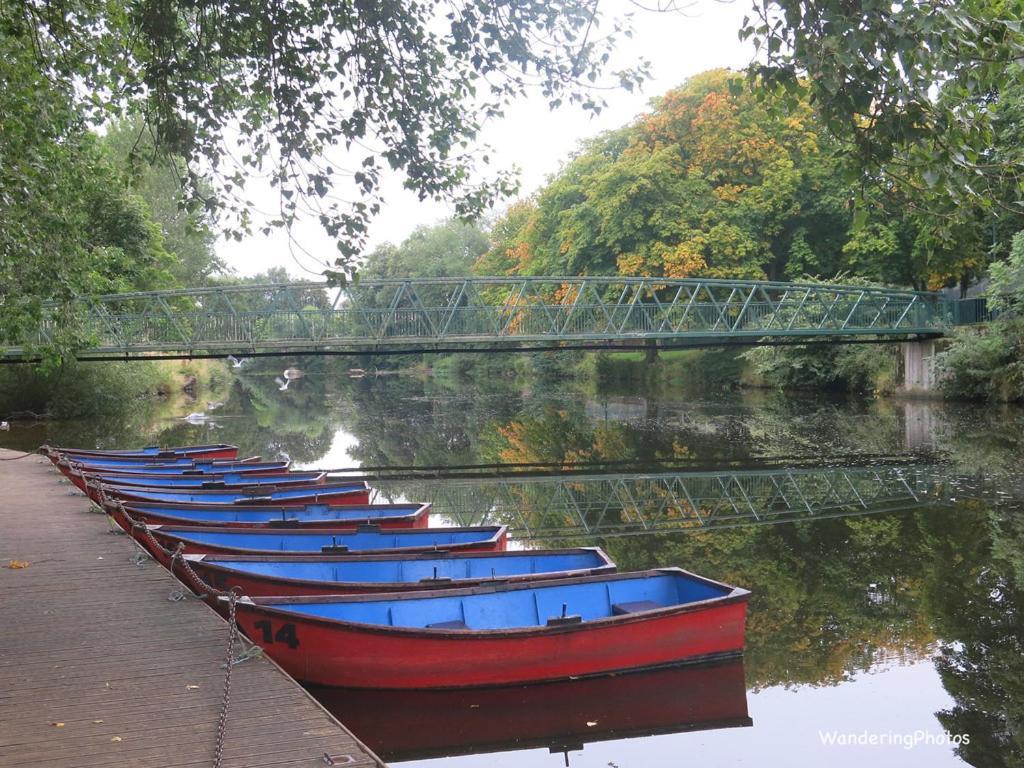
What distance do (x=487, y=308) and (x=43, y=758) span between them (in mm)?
30746

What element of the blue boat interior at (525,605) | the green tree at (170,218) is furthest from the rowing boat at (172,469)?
the green tree at (170,218)

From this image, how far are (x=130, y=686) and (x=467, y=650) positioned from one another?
2.61 metres

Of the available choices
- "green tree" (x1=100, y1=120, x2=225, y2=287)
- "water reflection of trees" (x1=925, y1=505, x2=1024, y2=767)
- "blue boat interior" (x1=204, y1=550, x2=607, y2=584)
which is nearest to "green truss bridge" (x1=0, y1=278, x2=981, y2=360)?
"green tree" (x1=100, y1=120, x2=225, y2=287)

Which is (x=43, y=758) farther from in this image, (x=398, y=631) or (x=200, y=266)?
(x=200, y=266)

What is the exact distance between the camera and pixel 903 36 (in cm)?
459

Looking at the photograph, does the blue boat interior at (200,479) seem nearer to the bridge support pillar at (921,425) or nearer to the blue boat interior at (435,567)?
the blue boat interior at (435,567)

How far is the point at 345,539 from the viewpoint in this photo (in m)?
10.3

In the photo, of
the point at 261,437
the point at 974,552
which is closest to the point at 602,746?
the point at 974,552

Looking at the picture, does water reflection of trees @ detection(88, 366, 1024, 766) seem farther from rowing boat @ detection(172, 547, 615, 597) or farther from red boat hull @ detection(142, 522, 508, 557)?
red boat hull @ detection(142, 522, 508, 557)

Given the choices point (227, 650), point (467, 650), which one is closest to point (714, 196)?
point (467, 650)

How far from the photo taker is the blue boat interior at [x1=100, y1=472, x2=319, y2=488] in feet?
46.8

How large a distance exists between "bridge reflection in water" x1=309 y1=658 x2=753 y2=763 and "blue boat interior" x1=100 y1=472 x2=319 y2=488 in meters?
8.34

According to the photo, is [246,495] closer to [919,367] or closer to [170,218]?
[919,367]

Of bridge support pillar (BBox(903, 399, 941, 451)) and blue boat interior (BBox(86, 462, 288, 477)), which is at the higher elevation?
blue boat interior (BBox(86, 462, 288, 477))
